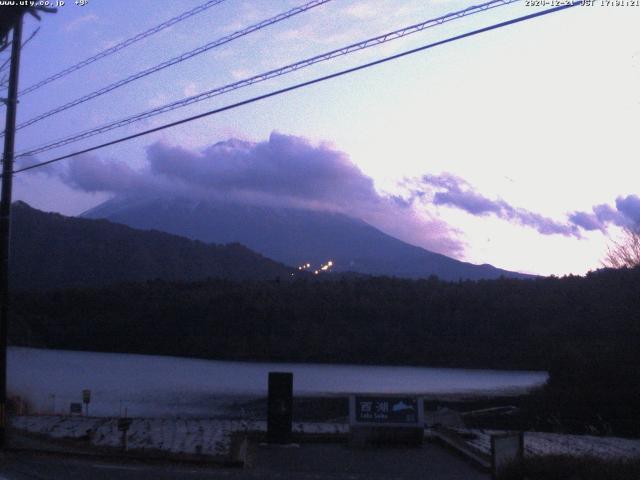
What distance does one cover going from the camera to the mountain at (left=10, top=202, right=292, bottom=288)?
110938 millimetres

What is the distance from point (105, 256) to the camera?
121062mm

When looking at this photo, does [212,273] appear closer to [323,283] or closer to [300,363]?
[323,283]

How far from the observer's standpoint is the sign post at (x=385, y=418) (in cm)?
2238

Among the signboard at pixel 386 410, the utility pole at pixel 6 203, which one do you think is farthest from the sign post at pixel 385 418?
the utility pole at pixel 6 203

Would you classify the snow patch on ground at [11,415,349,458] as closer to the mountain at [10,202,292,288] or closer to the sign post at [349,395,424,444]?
the sign post at [349,395,424,444]

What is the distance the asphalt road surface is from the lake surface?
56.7 ft

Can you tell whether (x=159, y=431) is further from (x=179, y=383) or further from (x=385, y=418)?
(x=179, y=383)

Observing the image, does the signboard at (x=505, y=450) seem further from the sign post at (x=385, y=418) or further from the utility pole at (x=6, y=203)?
the utility pole at (x=6, y=203)

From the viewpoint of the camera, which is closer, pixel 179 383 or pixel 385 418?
pixel 385 418

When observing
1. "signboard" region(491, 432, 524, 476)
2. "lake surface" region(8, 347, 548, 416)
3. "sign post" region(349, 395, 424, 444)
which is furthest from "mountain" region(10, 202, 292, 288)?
"signboard" region(491, 432, 524, 476)

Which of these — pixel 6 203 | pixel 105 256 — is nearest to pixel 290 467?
pixel 6 203

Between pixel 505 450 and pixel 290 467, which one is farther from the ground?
pixel 505 450

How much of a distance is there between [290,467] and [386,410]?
386 cm

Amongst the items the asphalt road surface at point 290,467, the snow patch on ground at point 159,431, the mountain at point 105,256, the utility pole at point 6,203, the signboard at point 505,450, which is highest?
the mountain at point 105,256
